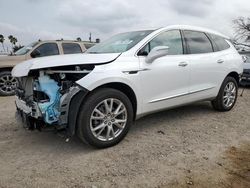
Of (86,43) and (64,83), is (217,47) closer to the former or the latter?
(64,83)

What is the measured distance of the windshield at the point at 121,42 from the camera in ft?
14.9

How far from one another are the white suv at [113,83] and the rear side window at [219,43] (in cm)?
64

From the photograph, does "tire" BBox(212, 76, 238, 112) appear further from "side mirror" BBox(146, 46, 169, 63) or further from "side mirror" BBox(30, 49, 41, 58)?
"side mirror" BBox(30, 49, 41, 58)

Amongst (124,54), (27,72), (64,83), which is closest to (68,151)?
(64,83)

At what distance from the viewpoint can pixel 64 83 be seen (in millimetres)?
3867

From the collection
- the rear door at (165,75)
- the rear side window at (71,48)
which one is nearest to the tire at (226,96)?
the rear door at (165,75)

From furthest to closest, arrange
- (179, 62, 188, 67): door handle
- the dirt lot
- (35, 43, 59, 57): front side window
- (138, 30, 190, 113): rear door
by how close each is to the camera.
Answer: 1. (35, 43, 59, 57): front side window
2. (179, 62, 188, 67): door handle
3. (138, 30, 190, 113): rear door
4. the dirt lot

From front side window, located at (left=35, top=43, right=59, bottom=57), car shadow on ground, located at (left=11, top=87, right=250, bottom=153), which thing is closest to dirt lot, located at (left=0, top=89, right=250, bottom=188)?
car shadow on ground, located at (left=11, top=87, right=250, bottom=153)

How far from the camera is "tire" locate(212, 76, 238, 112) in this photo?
232 inches

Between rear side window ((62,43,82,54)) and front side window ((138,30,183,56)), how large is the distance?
5.08 meters

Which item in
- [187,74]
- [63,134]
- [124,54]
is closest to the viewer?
[63,134]

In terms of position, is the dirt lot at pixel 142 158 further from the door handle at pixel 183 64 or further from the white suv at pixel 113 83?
the door handle at pixel 183 64

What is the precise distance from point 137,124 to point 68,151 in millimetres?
1591

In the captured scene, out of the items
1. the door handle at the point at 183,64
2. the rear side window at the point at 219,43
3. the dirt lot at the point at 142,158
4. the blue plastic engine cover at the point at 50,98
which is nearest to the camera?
the dirt lot at the point at 142,158
